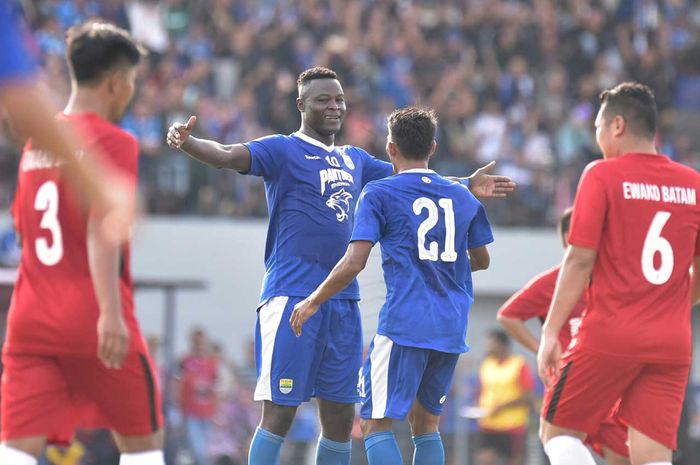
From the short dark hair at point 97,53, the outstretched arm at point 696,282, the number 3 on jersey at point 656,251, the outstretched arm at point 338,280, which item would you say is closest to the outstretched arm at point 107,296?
the short dark hair at point 97,53

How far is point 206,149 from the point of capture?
25.8 feet

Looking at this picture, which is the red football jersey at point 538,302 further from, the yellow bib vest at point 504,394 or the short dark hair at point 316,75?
the yellow bib vest at point 504,394

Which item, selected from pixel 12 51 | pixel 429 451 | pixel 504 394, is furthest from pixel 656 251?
pixel 504 394

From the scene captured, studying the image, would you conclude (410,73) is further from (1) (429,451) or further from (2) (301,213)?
(1) (429,451)

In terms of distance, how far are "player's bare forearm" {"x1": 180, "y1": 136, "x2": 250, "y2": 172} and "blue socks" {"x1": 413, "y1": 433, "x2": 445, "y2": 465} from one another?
1.93 m

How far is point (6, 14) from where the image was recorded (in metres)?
4.59

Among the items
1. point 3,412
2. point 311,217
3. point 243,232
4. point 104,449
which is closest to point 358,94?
point 243,232

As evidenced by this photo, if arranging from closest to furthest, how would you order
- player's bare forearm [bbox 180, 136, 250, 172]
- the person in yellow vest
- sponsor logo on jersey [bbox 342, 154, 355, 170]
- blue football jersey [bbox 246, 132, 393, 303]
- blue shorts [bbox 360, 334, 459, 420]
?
blue shorts [bbox 360, 334, 459, 420]
player's bare forearm [bbox 180, 136, 250, 172]
blue football jersey [bbox 246, 132, 393, 303]
sponsor logo on jersey [bbox 342, 154, 355, 170]
the person in yellow vest

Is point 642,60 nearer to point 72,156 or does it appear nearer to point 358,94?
point 358,94

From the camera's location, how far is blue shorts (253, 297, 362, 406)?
26.3 feet

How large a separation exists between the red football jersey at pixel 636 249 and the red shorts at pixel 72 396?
7.64ft

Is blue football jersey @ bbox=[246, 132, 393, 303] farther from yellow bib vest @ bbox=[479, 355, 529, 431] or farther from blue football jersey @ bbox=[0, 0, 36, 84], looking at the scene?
yellow bib vest @ bbox=[479, 355, 529, 431]

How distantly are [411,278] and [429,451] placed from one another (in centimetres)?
105

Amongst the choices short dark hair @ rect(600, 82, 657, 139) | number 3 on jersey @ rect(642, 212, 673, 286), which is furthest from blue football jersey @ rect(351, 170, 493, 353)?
number 3 on jersey @ rect(642, 212, 673, 286)
